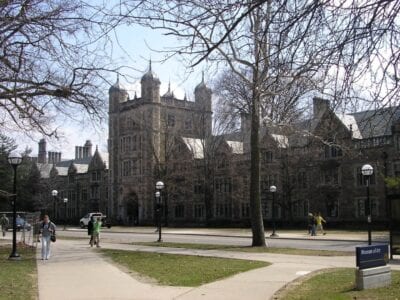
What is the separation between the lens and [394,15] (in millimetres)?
7809

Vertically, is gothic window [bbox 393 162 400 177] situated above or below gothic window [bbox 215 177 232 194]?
above

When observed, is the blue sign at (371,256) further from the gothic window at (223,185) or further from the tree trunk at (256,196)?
the gothic window at (223,185)

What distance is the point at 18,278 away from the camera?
1493 cm

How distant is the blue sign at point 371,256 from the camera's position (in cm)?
1198

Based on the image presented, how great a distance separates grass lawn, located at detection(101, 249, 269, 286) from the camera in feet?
47.4

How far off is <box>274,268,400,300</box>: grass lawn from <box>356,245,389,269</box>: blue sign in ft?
1.68

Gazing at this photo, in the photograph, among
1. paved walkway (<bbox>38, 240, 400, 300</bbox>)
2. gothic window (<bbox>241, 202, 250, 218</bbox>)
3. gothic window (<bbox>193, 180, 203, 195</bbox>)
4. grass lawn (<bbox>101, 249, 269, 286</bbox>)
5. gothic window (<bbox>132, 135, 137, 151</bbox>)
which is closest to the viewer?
paved walkway (<bbox>38, 240, 400, 300</bbox>)

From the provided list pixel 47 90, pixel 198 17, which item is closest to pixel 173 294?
pixel 198 17

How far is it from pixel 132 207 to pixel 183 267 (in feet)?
241

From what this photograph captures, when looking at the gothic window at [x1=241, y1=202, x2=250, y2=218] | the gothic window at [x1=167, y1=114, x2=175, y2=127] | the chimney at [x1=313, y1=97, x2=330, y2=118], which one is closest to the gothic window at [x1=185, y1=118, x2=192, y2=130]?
the gothic window at [x1=167, y1=114, x2=175, y2=127]

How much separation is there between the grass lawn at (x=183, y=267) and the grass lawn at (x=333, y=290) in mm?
2259

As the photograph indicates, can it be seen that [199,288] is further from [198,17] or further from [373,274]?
[198,17]

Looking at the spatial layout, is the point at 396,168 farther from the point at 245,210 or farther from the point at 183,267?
the point at 183,267

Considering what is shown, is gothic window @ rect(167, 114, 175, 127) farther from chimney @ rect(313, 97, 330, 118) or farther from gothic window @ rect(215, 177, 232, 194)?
chimney @ rect(313, 97, 330, 118)
